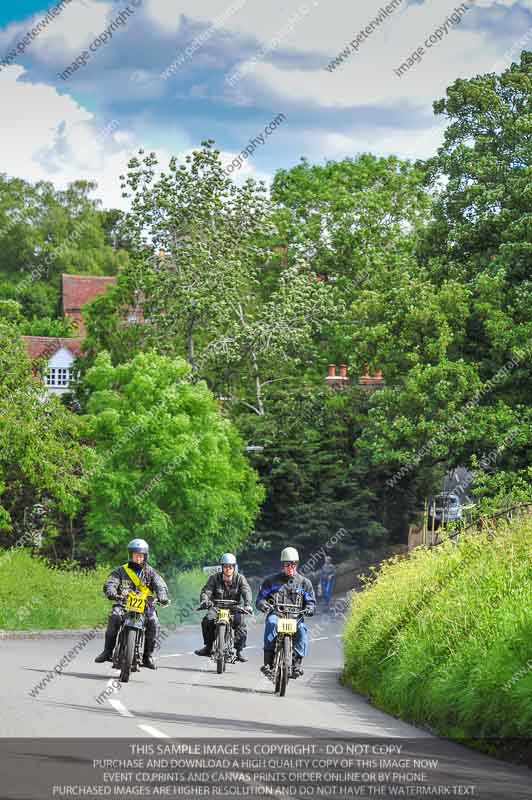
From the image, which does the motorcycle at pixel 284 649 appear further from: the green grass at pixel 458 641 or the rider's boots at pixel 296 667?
the green grass at pixel 458 641

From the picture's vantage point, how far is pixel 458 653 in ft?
53.3

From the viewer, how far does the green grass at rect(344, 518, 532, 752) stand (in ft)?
47.4

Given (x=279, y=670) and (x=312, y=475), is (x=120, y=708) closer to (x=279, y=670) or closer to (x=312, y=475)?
(x=279, y=670)

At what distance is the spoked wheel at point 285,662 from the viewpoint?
20.2 meters

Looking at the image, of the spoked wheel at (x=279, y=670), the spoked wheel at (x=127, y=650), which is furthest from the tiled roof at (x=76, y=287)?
the spoked wheel at (x=127, y=650)

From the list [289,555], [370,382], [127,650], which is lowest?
[127,650]

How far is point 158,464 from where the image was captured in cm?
4819

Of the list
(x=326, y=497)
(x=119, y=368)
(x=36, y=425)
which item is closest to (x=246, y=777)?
(x=36, y=425)

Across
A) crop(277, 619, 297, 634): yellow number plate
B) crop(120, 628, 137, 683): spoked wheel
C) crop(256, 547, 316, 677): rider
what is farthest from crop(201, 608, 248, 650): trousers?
crop(120, 628, 137, 683): spoked wheel

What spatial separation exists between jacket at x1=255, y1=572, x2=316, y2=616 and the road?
1255 mm

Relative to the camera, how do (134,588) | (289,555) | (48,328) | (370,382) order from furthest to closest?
1. (48,328)
2. (370,382)
3. (289,555)
4. (134,588)

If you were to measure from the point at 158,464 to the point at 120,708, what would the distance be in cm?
3191

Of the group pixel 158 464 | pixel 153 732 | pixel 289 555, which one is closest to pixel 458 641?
pixel 289 555

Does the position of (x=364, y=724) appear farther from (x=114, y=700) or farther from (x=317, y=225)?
(x=317, y=225)
